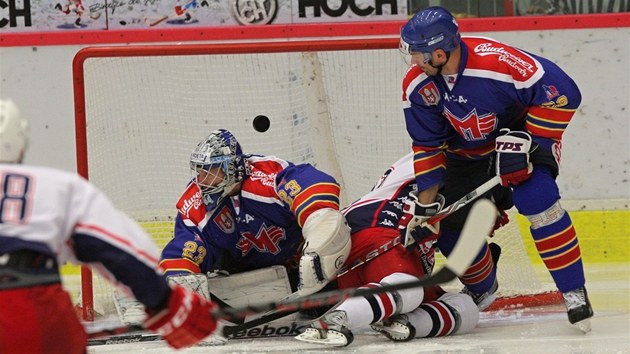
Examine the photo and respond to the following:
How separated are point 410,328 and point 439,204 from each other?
0.51 metres

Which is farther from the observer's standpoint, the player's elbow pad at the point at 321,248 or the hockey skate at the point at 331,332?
Answer: the player's elbow pad at the point at 321,248

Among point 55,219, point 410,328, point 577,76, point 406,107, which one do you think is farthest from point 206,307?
point 577,76

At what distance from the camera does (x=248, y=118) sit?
5727 millimetres

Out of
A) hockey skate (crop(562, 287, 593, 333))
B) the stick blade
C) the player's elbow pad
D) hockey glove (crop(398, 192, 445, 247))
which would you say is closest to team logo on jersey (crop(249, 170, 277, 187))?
the player's elbow pad

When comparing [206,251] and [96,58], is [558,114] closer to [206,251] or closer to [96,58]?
[206,251]

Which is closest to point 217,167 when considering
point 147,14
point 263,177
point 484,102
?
point 263,177

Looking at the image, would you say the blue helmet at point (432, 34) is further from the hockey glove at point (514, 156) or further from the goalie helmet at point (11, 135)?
the goalie helmet at point (11, 135)

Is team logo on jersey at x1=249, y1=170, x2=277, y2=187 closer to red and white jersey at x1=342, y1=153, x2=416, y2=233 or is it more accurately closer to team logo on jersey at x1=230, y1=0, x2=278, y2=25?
red and white jersey at x1=342, y1=153, x2=416, y2=233

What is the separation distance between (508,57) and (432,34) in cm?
25

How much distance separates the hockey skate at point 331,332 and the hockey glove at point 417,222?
45 cm

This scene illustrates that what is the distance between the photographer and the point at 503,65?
13.8 ft

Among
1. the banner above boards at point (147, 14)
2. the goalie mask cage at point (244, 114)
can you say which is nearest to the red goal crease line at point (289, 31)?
the banner above boards at point (147, 14)

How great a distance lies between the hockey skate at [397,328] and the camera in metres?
4.16

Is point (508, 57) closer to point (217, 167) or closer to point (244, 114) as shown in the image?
point (217, 167)
